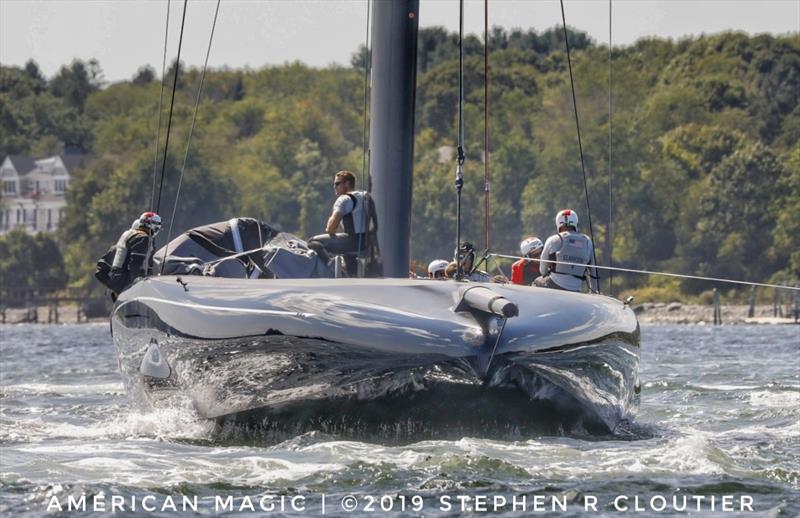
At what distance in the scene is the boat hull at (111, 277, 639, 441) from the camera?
10750 mm

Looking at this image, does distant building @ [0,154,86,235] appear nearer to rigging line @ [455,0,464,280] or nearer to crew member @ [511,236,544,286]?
crew member @ [511,236,544,286]

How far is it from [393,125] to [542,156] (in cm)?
9178

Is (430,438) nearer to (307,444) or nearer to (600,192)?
(307,444)

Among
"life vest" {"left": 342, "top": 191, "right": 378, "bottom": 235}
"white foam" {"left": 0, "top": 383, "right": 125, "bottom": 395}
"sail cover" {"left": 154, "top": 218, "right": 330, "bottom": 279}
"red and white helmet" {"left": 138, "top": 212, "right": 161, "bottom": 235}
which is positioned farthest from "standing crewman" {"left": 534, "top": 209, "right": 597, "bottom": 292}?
"white foam" {"left": 0, "top": 383, "right": 125, "bottom": 395}

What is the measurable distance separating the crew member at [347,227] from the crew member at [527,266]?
1.52m

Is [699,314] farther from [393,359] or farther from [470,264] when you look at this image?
[393,359]

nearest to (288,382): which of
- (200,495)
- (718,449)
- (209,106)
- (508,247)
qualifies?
(200,495)

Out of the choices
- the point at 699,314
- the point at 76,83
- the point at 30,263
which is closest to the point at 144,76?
the point at 76,83

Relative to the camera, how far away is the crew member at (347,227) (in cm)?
1277

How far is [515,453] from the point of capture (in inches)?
431

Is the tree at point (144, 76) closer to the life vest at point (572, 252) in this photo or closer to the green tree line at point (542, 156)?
the green tree line at point (542, 156)

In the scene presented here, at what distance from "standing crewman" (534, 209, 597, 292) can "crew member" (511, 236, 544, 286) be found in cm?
28

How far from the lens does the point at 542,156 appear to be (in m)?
104

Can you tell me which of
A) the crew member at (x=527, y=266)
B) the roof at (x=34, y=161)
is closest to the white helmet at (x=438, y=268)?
the crew member at (x=527, y=266)
